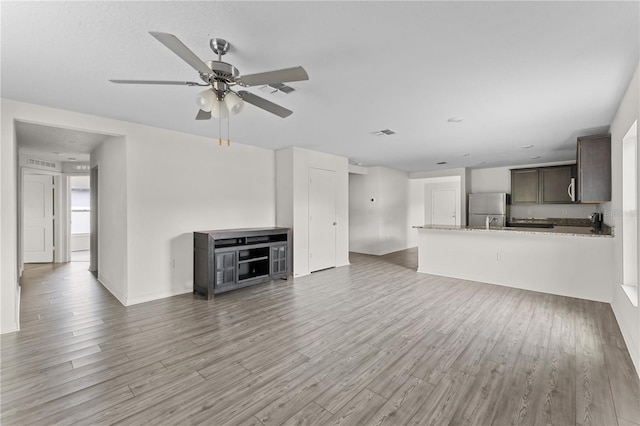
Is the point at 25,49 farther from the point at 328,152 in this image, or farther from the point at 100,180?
the point at 328,152

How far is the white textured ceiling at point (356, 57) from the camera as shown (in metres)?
1.73


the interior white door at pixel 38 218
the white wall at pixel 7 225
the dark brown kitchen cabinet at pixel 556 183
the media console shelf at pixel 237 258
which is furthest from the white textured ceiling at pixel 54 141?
the dark brown kitchen cabinet at pixel 556 183

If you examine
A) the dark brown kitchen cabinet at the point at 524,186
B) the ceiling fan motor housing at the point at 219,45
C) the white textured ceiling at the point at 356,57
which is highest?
the white textured ceiling at the point at 356,57

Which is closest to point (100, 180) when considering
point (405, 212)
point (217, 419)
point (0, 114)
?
point (0, 114)

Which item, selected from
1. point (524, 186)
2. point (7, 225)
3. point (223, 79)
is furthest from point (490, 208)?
point (7, 225)

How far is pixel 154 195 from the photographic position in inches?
165

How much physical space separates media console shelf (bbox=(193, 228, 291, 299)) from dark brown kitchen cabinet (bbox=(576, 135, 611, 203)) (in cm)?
449

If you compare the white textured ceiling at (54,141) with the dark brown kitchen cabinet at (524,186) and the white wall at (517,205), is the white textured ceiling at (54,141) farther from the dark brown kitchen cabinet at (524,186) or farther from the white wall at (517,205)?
the dark brown kitchen cabinet at (524,186)

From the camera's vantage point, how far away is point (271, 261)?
4.96 m

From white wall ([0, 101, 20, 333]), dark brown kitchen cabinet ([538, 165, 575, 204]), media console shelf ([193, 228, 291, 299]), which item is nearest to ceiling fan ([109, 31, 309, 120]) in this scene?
white wall ([0, 101, 20, 333])

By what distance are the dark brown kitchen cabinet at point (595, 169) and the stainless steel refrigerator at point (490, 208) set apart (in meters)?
3.61

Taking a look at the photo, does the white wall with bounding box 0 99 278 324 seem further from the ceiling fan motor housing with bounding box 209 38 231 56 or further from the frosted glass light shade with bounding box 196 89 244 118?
the ceiling fan motor housing with bounding box 209 38 231 56

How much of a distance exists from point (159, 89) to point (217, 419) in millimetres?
2894

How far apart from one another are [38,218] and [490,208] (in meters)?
11.0
